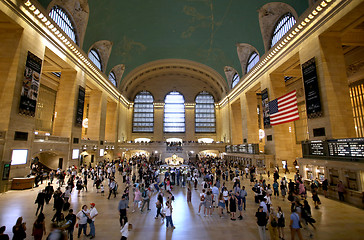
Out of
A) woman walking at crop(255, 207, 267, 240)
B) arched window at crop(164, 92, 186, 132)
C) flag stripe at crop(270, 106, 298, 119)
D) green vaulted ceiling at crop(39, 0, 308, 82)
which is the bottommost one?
woman walking at crop(255, 207, 267, 240)

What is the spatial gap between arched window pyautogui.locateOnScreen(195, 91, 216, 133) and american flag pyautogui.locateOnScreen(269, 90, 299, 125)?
21987mm

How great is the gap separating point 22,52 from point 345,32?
21771mm

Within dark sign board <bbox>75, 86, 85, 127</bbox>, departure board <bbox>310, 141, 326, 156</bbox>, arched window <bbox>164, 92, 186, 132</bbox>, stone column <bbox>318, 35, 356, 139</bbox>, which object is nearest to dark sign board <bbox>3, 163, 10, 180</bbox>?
dark sign board <bbox>75, 86, 85, 127</bbox>

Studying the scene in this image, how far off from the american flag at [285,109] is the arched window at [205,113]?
72.1 feet

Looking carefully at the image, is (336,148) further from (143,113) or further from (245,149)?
(143,113)

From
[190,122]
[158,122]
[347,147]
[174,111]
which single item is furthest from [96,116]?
[347,147]

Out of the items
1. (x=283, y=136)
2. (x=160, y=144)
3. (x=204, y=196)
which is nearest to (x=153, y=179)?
(x=204, y=196)

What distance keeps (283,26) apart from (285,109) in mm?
8721

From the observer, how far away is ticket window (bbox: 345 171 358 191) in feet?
28.8

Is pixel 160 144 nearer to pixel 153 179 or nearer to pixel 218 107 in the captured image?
pixel 218 107

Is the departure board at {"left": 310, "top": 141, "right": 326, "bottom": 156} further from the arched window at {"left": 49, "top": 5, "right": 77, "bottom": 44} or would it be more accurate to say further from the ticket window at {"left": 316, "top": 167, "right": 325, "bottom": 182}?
the arched window at {"left": 49, "top": 5, "right": 77, "bottom": 44}

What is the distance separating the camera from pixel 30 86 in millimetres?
12383

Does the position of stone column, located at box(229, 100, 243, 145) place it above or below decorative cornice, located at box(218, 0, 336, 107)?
below

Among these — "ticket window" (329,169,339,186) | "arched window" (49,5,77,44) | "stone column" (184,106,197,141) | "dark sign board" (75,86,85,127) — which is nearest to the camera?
"ticket window" (329,169,339,186)
